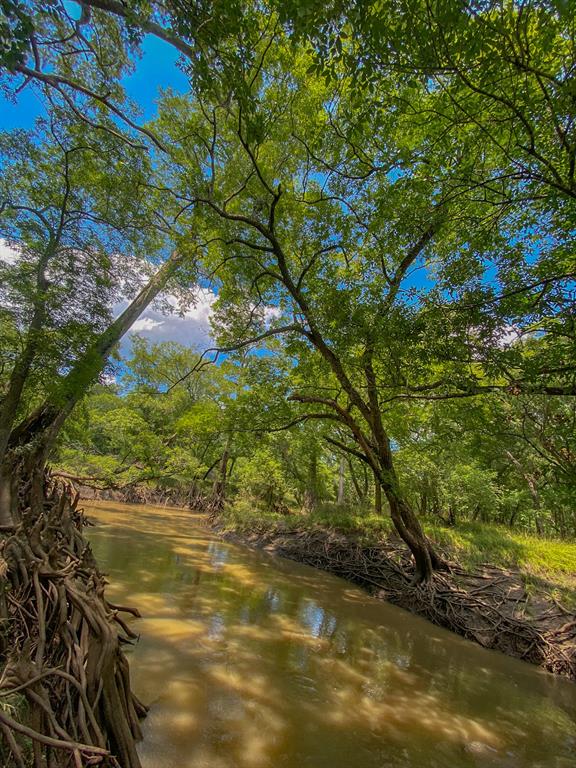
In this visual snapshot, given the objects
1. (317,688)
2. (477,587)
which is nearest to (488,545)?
(477,587)

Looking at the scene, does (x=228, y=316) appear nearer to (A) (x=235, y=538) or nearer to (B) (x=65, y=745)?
(B) (x=65, y=745)

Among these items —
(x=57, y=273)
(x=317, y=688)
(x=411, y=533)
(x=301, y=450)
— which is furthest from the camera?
(x=301, y=450)

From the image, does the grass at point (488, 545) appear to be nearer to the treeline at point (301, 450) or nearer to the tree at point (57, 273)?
the treeline at point (301, 450)

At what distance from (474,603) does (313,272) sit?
7562 millimetres

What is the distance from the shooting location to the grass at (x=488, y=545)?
738cm

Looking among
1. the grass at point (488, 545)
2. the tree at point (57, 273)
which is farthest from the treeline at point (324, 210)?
the grass at point (488, 545)

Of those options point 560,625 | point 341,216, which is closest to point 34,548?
point 341,216

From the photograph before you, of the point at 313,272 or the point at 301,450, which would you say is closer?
the point at 313,272

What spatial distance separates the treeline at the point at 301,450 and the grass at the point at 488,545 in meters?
0.76

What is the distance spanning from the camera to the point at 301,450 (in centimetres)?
1672

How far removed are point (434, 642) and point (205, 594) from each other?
3.98 metres

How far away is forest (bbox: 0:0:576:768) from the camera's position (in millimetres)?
2604

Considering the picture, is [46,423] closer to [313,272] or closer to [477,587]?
[313,272]

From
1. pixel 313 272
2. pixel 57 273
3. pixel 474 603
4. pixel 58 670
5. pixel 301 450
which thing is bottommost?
pixel 474 603
